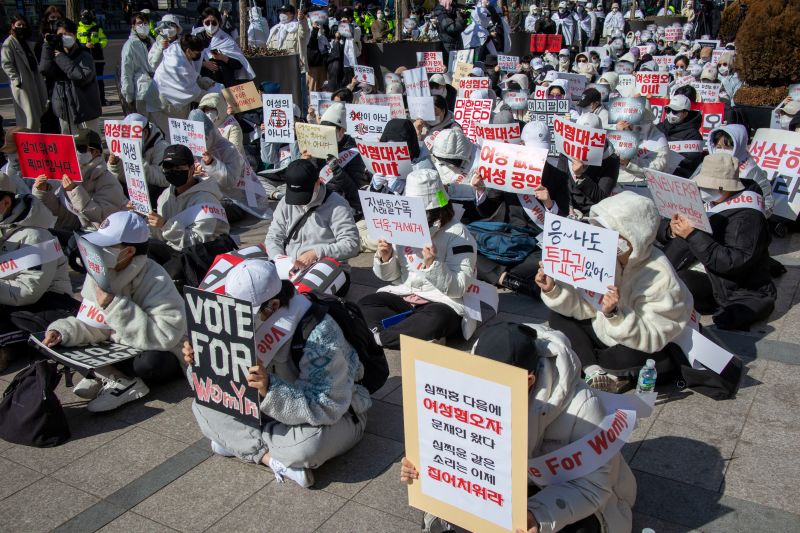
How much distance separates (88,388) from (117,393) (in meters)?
0.20

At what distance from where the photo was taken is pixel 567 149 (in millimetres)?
7641

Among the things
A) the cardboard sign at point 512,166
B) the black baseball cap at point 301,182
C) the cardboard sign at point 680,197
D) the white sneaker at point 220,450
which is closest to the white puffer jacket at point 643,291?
the cardboard sign at point 680,197

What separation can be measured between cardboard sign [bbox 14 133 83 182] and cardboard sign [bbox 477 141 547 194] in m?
3.83

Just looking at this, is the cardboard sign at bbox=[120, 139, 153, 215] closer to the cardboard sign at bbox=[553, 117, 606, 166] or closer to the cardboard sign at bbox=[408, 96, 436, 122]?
the cardboard sign at bbox=[408, 96, 436, 122]

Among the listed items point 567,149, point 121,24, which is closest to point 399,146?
point 567,149

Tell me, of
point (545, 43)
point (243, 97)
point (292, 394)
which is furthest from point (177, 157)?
point (545, 43)

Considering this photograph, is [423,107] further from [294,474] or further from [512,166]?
[294,474]

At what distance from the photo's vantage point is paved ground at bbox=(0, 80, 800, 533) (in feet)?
13.4

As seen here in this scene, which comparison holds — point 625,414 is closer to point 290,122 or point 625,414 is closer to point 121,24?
point 290,122

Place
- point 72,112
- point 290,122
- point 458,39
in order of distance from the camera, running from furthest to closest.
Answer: point 458,39 < point 72,112 < point 290,122

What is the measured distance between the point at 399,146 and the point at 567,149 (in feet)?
5.44

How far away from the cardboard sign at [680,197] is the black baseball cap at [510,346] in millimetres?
3064

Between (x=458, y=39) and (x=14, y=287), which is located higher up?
(x=458, y=39)

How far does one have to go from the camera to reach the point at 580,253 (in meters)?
4.68
